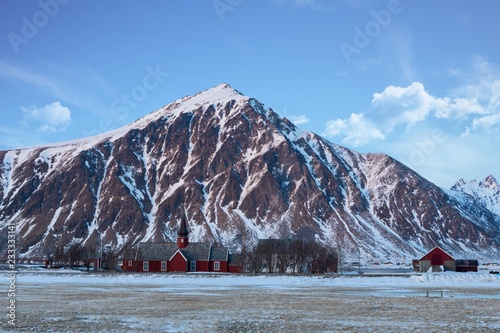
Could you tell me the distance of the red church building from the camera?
120 m

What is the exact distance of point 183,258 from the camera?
395 feet

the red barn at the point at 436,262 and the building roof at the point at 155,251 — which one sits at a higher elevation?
the building roof at the point at 155,251

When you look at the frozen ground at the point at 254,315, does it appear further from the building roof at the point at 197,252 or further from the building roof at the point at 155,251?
the building roof at the point at 155,251

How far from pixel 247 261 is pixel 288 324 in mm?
88060

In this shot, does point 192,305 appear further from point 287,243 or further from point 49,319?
point 287,243

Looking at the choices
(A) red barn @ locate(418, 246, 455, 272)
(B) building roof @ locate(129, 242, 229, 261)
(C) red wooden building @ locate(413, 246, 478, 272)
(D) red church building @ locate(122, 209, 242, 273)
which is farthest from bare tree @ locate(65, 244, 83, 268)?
(A) red barn @ locate(418, 246, 455, 272)

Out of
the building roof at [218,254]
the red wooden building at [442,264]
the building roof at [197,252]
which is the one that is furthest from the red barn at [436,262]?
the building roof at [197,252]

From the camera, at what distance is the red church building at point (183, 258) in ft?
395

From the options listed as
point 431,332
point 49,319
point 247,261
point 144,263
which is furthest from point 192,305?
point 144,263

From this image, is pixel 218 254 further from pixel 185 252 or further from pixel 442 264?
pixel 442 264

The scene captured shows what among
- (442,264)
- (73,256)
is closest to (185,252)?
(73,256)

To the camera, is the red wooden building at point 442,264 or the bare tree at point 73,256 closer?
the red wooden building at point 442,264

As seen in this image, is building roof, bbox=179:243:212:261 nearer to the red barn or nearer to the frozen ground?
the red barn

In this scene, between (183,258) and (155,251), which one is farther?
(155,251)
